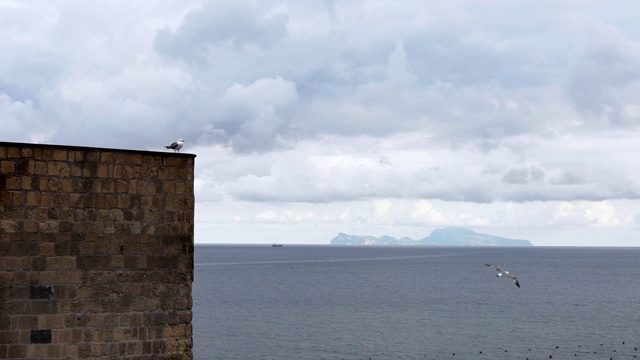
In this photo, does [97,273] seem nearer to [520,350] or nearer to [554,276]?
[520,350]

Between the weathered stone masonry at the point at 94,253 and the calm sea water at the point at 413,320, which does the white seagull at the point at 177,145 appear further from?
the calm sea water at the point at 413,320

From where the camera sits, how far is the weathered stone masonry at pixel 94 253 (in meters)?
16.4

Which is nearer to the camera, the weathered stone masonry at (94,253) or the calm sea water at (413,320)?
the weathered stone masonry at (94,253)

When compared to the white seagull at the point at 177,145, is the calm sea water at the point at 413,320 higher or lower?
lower

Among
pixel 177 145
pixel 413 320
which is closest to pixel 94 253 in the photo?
pixel 177 145

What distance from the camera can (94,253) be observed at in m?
17.0

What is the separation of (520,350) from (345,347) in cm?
1586

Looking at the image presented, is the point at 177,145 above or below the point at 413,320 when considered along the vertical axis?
above

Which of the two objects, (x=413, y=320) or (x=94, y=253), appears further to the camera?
(x=413, y=320)

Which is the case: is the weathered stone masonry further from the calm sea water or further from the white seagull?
the calm sea water

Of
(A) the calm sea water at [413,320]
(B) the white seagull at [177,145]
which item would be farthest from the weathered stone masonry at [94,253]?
(A) the calm sea water at [413,320]

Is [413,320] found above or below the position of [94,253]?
below

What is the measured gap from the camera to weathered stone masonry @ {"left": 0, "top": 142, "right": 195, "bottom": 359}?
1644 centimetres

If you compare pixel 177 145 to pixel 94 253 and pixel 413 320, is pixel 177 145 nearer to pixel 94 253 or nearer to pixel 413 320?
pixel 94 253
